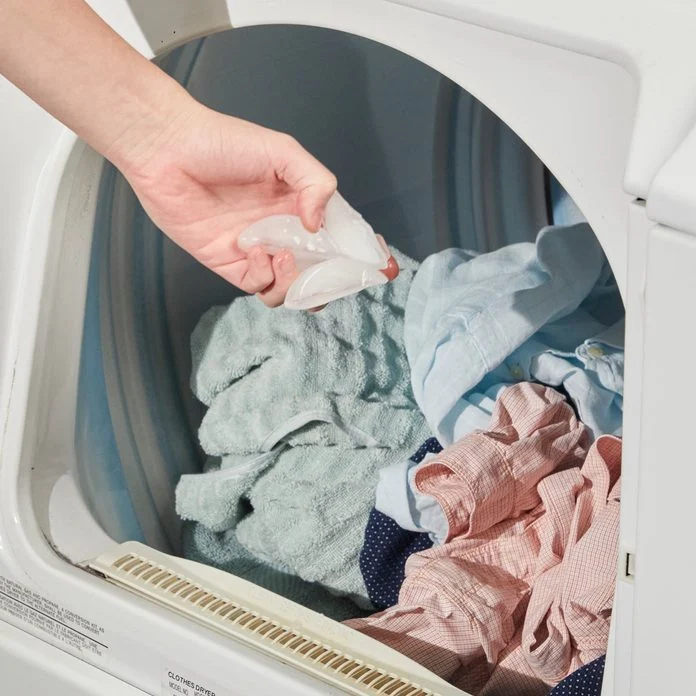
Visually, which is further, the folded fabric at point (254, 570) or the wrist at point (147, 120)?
the folded fabric at point (254, 570)

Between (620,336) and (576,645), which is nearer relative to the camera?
(576,645)

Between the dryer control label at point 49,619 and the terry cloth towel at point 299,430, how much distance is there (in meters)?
0.15

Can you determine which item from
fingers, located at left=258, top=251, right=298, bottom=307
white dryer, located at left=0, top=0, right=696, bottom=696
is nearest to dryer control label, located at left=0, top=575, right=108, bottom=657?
white dryer, located at left=0, top=0, right=696, bottom=696

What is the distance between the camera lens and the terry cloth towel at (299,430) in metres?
0.98

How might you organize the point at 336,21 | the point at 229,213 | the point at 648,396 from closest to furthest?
the point at 648,396 < the point at 336,21 < the point at 229,213

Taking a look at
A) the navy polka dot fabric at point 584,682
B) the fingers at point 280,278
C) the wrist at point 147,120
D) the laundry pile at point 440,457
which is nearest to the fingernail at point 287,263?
the fingers at point 280,278

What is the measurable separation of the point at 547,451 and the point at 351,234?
10.4 inches

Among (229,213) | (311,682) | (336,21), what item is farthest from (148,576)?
(336,21)

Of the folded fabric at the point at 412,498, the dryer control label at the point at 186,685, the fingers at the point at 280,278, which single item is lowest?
the dryer control label at the point at 186,685

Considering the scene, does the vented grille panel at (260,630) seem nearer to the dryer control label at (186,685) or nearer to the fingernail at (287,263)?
the dryer control label at (186,685)

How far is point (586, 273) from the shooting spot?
1.04 meters

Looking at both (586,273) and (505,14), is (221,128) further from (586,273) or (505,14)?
(586,273)

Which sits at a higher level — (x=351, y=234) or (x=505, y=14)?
(x=505, y=14)

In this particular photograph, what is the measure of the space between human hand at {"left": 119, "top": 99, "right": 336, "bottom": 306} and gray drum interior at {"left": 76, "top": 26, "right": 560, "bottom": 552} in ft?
0.34
